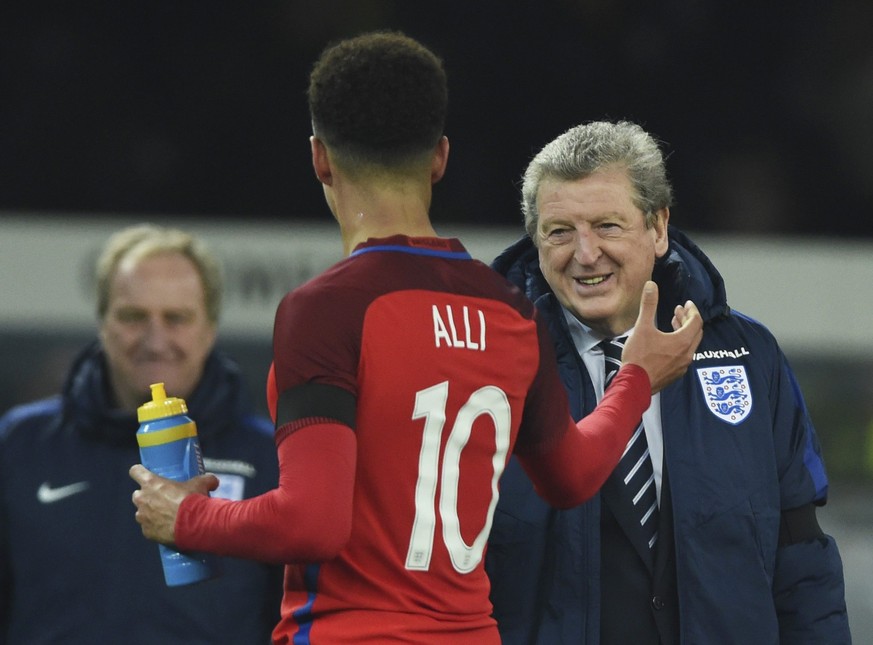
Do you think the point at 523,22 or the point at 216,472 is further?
the point at 523,22

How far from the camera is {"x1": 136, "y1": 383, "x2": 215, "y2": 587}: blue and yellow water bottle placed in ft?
5.64

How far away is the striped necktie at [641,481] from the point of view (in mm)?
2215

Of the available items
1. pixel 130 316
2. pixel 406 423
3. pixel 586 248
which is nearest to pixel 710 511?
pixel 586 248

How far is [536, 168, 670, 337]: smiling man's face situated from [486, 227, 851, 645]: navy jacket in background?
0.08 metres

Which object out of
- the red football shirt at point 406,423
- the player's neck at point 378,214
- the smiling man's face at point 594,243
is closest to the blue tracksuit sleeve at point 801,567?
the smiling man's face at point 594,243

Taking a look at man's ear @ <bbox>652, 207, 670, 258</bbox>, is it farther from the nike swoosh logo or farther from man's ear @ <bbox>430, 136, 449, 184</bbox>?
the nike swoosh logo

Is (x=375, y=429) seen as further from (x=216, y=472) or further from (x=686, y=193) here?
(x=686, y=193)

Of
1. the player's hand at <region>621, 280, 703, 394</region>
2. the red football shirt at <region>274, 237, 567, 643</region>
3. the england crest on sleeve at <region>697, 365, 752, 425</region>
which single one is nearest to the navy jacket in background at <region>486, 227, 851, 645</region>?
the england crest on sleeve at <region>697, 365, 752, 425</region>

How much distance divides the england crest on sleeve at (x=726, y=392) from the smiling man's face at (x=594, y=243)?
19 cm

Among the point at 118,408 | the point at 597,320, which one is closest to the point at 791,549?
the point at 597,320

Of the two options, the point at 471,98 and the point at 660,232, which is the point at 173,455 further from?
the point at 471,98

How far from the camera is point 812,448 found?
2400 mm

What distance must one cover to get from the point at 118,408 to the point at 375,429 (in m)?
1.30

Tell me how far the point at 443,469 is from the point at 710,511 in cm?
70
